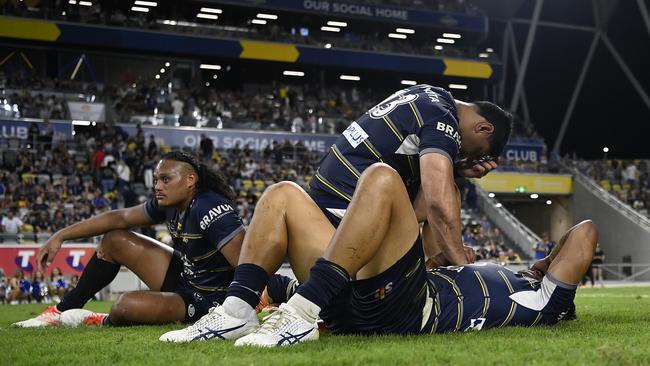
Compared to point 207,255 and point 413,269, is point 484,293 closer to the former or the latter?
point 413,269

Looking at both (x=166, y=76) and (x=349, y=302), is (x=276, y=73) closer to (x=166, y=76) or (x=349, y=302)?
(x=166, y=76)

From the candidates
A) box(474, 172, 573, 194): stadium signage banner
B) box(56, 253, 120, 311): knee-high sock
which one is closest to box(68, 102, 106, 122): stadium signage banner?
box(474, 172, 573, 194): stadium signage banner

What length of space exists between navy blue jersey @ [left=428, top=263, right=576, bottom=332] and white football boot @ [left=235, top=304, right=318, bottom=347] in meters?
0.83

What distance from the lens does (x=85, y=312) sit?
255 inches

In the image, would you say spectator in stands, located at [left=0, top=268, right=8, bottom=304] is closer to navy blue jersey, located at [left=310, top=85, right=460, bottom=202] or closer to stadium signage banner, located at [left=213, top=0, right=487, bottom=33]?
navy blue jersey, located at [left=310, top=85, right=460, bottom=202]

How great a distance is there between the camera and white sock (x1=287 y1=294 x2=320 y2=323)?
3936mm

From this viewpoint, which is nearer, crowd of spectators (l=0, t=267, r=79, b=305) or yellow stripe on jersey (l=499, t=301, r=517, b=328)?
yellow stripe on jersey (l=499, t=301, r=517, b=328)

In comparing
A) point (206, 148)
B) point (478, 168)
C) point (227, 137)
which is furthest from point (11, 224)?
point (478, 168)

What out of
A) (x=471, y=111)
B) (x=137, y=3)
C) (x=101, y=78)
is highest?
(x=137, y=3)

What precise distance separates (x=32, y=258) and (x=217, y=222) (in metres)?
14.0

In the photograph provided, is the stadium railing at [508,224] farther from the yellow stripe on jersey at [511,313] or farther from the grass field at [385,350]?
the grass field at [385,350]

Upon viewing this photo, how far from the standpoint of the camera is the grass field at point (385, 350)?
3445 mm

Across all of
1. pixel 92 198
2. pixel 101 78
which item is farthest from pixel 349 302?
pixel 101 78

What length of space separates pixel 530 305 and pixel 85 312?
3.49 metres
